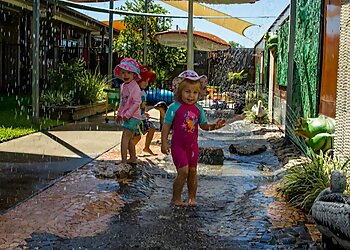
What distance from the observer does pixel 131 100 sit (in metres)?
6.90

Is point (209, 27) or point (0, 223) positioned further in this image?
point (209, 27)

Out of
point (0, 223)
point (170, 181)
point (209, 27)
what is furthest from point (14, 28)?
point (0, 223)

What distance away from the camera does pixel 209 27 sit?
2267cm

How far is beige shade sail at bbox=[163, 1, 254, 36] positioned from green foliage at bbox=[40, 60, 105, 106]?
161 inches

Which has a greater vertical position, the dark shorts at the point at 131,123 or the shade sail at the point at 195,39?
the shade sail at the point at 195,39

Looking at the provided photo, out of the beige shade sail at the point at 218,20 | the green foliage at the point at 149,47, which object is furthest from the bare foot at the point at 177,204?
the green foliage at the point at 149,47

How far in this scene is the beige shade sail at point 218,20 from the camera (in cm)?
1825

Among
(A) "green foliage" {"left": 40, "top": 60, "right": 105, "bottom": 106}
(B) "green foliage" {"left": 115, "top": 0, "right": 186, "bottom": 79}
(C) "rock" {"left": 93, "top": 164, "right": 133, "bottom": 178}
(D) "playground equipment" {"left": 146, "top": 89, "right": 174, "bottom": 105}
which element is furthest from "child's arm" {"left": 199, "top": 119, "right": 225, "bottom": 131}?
(B) "green foliage" {"left": 115, "top": 0, "right": 186, "bottom": 79}

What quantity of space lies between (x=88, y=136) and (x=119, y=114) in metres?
3.15

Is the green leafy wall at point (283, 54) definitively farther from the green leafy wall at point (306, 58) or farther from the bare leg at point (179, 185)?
the bare leg at point (179, 185)

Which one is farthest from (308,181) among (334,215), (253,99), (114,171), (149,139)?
(253,99)

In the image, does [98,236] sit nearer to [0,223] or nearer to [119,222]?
[119,222]

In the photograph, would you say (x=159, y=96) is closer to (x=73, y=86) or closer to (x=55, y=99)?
(x=73, y=86)

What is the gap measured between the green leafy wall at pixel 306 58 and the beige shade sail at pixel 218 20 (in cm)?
843
